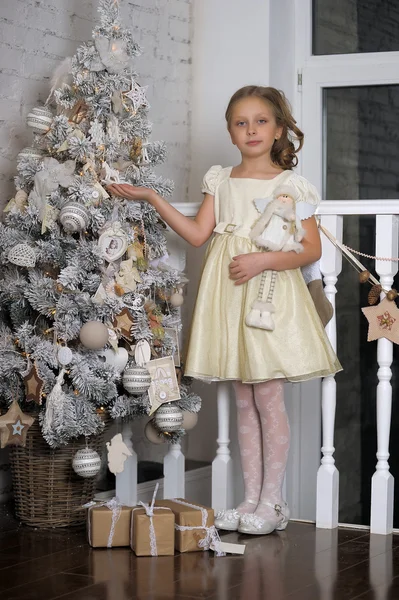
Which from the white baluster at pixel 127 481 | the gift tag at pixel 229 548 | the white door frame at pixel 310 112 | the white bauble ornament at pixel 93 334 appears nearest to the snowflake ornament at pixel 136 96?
the white bauble ornament at pixel 93 334

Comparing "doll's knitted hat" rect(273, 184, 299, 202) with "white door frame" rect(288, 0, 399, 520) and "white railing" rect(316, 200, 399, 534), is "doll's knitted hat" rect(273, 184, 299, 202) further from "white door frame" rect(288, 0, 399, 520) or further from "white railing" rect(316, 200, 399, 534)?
"white door frame" rect(288, 0, 399, 520)

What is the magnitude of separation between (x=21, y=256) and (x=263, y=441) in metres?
0.87

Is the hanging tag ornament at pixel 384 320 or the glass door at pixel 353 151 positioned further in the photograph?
the glass door at pixel 353 151

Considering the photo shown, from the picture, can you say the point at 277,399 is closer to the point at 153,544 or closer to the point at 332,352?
the point at 332,352

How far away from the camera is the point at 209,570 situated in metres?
2.38

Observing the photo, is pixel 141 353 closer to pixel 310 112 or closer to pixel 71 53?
pixel 71 53

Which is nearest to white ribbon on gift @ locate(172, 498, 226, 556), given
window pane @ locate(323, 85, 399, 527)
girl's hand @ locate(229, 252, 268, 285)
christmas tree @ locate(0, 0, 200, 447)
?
christmas tree @ locate(0, 0, 200, 447)

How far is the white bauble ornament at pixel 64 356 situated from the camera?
270cm

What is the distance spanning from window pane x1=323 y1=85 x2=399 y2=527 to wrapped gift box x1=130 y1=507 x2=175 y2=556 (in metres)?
1.55

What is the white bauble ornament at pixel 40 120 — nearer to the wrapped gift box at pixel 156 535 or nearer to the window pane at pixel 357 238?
the wrapped gift box at pixel 156 535

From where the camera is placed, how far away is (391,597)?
2176 mm

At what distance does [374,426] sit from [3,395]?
5.66ft

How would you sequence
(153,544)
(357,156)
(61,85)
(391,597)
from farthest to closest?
(357,156), (61,85), (153,544), (391,597)

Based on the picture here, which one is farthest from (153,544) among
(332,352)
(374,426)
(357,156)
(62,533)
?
(357,156)
